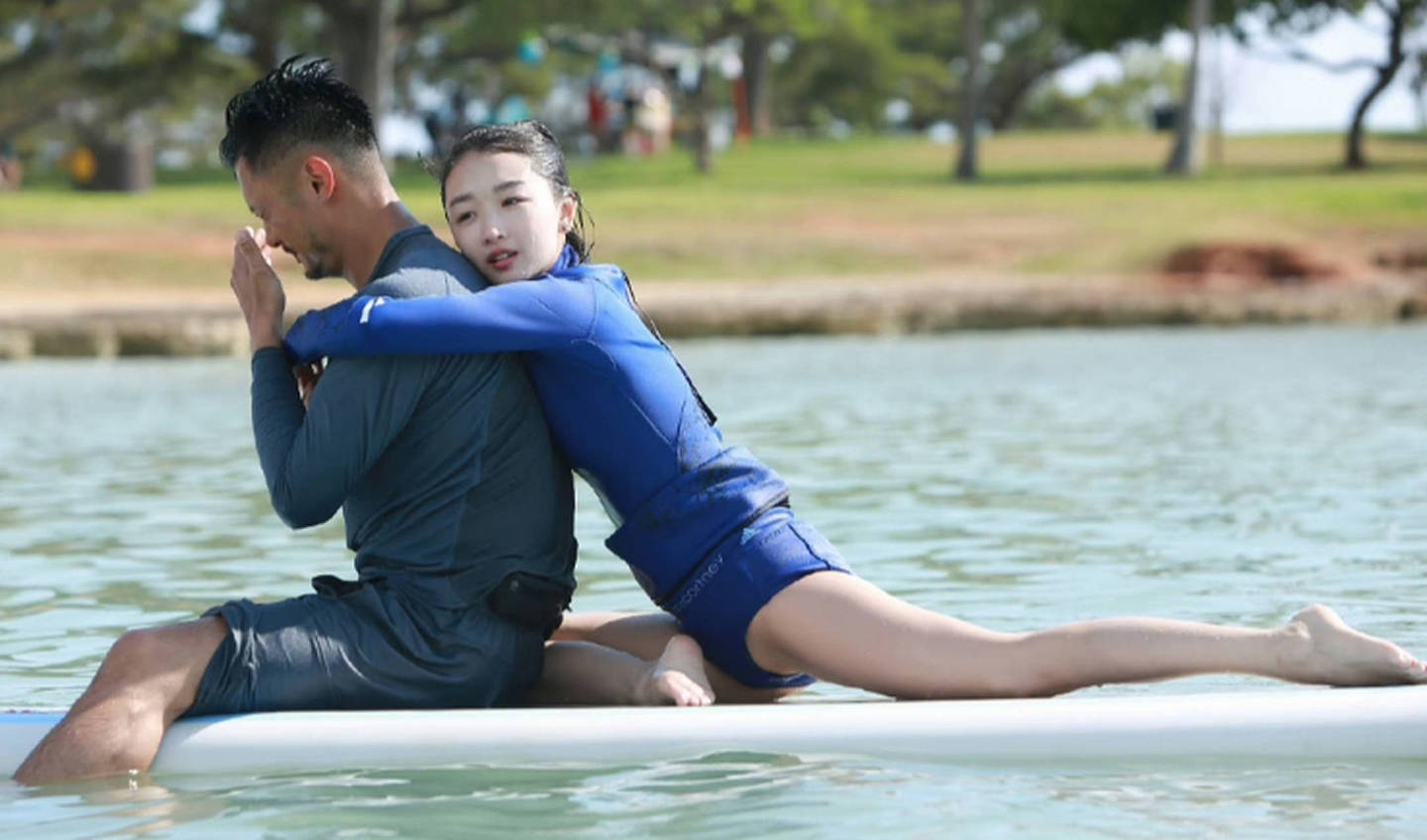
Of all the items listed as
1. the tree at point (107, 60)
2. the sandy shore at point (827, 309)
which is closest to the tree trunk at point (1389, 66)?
the sandy shore at point (827, 309)

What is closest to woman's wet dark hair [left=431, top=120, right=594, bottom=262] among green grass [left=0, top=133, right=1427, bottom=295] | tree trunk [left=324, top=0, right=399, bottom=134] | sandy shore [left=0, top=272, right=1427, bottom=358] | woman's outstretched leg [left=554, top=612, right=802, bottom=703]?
woman's outstretched leg [left=554, top=612, right=802, bottom=703]

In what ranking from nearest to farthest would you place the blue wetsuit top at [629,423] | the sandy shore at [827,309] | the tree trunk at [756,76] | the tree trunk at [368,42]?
1. the blue wetsuit top at [629,423]
2. the sandy shore at [827,309]
3. the tree trunk at [368,42]
4. the tree trunk at [756,76]

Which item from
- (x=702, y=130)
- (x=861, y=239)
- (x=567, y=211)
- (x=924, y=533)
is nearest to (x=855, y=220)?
(x=861, y=239)

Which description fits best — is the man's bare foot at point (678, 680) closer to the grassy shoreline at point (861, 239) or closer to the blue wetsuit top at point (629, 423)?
the blue wetsuit top at point (629, 423)

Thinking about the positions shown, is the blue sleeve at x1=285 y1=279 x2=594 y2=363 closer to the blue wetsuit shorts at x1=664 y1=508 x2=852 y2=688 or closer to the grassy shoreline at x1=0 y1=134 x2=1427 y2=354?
the blue wetsuit shorts at x1=664 y1=508 x2=852 y2=688

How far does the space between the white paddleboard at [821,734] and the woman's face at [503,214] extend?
0.85 meters

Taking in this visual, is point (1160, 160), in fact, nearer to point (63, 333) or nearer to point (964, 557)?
point (63, 333)

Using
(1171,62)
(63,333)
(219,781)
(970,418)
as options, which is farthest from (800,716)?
(1171,62)

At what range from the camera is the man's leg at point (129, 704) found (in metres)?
4.21

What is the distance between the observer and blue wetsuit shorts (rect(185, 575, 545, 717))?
4309 mm

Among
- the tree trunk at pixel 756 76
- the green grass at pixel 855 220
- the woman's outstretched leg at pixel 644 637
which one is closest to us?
the woman's outstretched leg at pixel 644 637

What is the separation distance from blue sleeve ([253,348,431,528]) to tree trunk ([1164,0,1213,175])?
104ft

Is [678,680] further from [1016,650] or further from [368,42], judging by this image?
[368,42]

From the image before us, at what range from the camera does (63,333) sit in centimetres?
1867
